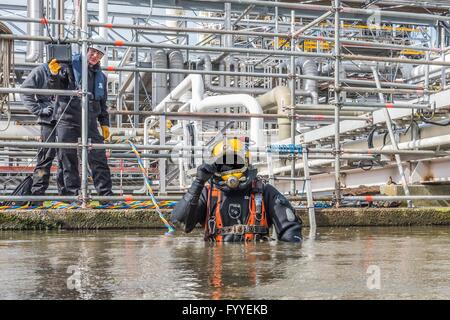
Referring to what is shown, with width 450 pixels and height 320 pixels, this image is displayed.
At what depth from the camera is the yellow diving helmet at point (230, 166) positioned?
5.90 metres

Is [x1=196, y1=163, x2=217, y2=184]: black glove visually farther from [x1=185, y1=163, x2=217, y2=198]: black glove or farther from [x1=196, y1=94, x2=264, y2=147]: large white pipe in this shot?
[x1=196, y1=94, x2=264, y2=147]: large white pipe

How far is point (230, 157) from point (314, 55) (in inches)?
124

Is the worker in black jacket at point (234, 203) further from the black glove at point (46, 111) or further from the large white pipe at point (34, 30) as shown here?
the large white pipe at point (34, 30)

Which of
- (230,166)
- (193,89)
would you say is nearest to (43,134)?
(230,166)

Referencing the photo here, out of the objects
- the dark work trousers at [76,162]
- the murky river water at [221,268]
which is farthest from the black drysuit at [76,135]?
the murky river water at [221,268]

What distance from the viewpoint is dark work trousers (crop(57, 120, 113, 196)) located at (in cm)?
854

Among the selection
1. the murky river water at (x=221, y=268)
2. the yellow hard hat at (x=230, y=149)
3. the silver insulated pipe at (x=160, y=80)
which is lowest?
the murky river water at (x=221, y=268)

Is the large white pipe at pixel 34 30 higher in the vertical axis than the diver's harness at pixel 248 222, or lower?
higher

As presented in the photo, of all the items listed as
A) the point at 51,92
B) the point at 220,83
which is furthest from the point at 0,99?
the point at 220,83

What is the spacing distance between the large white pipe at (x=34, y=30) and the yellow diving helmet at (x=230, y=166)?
9.40 metres

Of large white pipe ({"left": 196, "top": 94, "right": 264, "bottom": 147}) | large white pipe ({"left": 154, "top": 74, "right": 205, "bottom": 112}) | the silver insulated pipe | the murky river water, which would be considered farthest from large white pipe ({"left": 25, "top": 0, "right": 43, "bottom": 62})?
the murky river water

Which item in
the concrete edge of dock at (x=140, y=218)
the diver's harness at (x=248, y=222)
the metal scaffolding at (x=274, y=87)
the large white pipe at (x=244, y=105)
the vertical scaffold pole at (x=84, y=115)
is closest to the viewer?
the diver's harness at (x=248, y=222)

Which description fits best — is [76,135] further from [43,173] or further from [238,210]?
[238,210]
